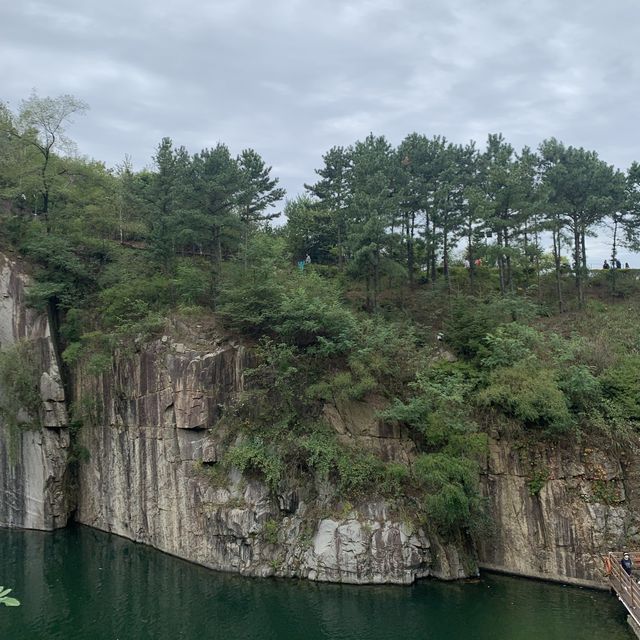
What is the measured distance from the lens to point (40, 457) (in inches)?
965

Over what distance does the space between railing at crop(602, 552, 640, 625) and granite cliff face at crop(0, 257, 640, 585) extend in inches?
24.4

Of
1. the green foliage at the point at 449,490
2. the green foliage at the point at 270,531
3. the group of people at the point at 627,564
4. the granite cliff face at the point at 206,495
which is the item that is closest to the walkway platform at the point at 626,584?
the group of people at the point at 627,564

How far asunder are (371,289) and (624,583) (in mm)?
17016

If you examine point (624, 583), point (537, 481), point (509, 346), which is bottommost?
point (624, 583)

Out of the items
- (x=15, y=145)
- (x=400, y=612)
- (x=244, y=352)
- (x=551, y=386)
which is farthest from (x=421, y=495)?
(x=15, y=145)

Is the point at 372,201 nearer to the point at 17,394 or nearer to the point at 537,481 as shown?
the point at 537,481

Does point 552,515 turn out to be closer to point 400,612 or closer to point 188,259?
point 400,612

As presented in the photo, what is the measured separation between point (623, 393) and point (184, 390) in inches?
693

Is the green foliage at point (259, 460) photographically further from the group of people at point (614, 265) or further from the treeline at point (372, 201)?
the group of people at point (614, 265)

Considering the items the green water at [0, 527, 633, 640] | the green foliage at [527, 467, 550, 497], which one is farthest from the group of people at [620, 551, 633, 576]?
the green foliage at [527, 467, 550, 497]

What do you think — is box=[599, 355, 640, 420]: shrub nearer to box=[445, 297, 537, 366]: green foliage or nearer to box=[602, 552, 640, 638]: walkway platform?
box=[445, 297, 537, 366]: green foliage

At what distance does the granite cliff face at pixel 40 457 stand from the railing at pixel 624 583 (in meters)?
23.9

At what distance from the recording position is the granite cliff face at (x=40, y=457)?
24.5 m

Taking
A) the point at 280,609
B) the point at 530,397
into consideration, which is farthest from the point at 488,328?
the point at 280,609
